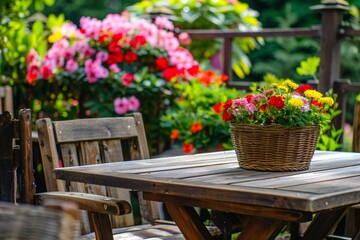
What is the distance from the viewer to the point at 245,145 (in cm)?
296

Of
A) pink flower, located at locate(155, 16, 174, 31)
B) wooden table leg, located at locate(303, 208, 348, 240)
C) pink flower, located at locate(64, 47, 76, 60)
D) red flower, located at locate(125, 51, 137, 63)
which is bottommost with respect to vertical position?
wooden table leg, located at locate(303, 208, 348, 240)

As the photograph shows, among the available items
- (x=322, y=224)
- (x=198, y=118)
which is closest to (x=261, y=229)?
(x=322, y=224)

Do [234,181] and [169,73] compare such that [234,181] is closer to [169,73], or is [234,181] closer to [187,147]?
[187,147]

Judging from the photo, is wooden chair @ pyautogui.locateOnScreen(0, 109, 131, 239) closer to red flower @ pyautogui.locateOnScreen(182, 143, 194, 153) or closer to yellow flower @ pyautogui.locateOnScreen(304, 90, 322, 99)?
yellow flower @ pyautogui.locateOnScreen(304, 90, 322, 99)

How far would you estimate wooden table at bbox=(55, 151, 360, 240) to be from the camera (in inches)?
96.4

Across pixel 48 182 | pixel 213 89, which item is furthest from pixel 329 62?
pixel 48 182

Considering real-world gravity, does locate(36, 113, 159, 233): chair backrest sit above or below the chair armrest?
above

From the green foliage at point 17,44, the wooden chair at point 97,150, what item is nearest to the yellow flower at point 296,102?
the wooden chair at point 97,150

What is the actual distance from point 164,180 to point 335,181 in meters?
0.57

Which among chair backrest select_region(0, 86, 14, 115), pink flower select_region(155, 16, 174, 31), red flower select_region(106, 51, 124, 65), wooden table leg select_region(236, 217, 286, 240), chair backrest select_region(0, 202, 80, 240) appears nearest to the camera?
chair backrest select_region(0, 202, 80, 240)

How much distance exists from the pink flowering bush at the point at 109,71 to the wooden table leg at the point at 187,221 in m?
2.80

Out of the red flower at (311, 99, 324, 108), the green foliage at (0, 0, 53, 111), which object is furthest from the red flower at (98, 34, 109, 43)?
the red flower at (311, 99, 324, 108)

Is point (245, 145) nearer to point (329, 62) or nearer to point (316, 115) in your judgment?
point (316, 115)

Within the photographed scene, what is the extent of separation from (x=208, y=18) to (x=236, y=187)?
5795 millimetres
